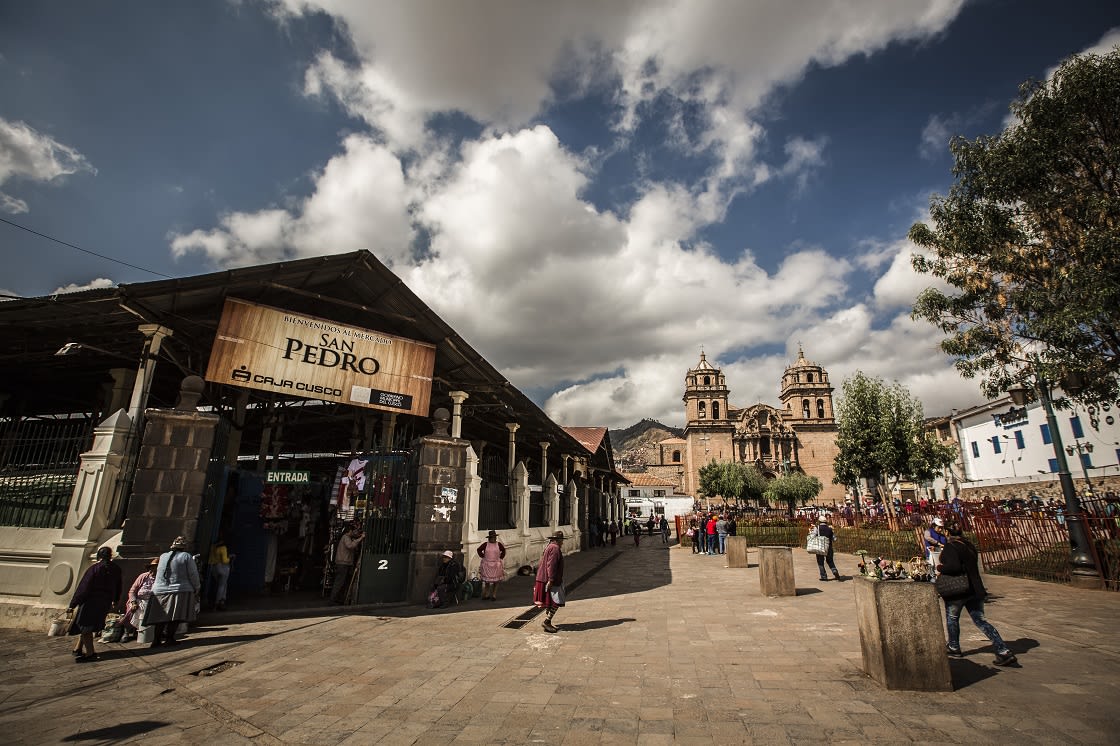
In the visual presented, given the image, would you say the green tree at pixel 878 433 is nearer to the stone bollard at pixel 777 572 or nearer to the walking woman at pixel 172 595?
the stone bollard at pixel 777 572

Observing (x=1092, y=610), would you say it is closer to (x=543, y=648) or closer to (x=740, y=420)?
(x=543, y=648)

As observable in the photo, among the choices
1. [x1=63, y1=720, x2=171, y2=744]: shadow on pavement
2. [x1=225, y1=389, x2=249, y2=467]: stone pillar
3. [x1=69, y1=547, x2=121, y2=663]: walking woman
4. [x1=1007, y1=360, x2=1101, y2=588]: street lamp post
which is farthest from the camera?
[x1=225, y1=389, x2=249, y2=467]: stone pillar

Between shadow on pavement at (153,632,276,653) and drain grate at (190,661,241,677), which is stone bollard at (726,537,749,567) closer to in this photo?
shadow on pavement at (153,632,276,653)

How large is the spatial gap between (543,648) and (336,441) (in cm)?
1820

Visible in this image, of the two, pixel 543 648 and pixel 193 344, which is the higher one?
pixel 193 344

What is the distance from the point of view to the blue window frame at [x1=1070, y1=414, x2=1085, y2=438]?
95.4ft

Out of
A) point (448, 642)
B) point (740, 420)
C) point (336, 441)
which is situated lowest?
point (448, 642)

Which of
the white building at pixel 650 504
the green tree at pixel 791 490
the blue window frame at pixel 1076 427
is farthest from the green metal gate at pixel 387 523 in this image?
the green tree at pixel 791 490

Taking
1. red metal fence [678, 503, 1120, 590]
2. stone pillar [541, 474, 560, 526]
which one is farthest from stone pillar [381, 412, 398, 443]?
red metal fence [678, 503, 1120, 590]

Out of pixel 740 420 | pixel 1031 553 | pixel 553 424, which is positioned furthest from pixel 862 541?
pixel 740 420

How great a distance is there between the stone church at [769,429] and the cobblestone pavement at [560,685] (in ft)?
209

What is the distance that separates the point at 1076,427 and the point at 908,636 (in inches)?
1435

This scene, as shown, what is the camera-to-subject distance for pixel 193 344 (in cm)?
1052

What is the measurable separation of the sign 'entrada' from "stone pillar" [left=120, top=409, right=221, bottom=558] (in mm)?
1051
